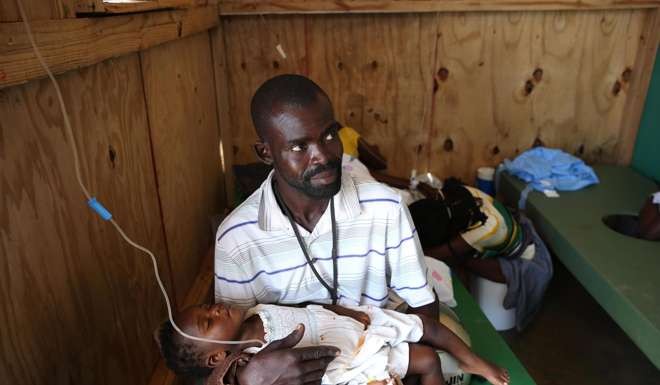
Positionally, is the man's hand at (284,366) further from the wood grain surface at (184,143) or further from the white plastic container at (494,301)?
the white plastic container at (494,301)

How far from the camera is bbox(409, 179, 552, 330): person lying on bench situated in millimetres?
2086

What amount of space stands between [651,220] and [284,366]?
1.84 m

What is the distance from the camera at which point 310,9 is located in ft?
7.75

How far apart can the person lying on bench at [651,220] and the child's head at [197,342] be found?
→ 185 centimetres

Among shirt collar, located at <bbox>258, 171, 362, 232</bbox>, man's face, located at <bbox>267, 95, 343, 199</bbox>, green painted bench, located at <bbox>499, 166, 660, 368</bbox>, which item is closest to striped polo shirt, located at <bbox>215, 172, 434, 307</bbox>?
shirt collar, located at <bbox>258, 171, 362, 232</bbox>

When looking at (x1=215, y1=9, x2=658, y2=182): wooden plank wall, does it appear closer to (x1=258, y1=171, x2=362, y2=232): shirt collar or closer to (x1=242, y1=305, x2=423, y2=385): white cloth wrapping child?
(x1=258, y1=171, x2=362, y2=232): shirt collar

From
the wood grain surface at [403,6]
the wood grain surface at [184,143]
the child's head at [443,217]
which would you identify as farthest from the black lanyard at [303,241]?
the wood grain surface at [403,6]

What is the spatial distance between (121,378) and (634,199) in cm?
240

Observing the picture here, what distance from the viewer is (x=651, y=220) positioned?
2082 millimetres

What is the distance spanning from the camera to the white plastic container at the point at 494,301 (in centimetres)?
220

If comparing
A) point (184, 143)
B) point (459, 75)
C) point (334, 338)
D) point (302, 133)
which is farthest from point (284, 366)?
point (459, 75)

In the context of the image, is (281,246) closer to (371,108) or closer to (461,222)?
(461,222)

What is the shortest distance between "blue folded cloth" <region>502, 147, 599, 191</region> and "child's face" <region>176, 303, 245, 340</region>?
196 centimetres

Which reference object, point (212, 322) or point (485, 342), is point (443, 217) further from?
point (212, 322)
